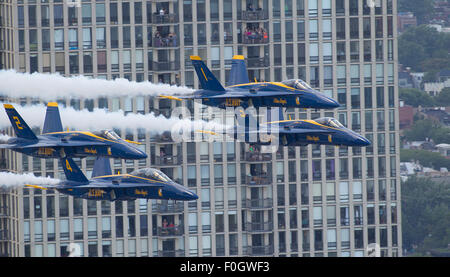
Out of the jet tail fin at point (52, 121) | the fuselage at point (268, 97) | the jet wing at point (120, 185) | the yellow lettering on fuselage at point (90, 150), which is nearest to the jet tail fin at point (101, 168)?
the jet wing at point (120, 185)

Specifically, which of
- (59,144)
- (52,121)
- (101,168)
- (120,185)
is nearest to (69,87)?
(101,168)

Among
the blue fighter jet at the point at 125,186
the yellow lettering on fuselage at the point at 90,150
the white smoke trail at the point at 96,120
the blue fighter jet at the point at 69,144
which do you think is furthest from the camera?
the white smoke trail at the point at 96,120

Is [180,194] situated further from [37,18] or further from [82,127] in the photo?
[37,18]

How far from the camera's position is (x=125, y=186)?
166375 millimetres

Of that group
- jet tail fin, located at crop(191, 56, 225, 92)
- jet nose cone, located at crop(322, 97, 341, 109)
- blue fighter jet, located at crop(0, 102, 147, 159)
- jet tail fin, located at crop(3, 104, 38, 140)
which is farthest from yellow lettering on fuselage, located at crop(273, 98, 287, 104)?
jet tail fin, located at crop(3, 104, 38, 140)

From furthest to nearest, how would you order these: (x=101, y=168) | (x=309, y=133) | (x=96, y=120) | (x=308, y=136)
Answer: (x=96, y=120)
(x=101, y=168)
(x=308, y=136)
(x=309, y=133)

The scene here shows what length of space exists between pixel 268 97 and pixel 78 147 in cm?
2053

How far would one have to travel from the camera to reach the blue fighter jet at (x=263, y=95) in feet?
535

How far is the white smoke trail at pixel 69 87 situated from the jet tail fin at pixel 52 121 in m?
8.43

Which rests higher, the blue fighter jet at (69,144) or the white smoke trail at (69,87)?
the white smoke trail at (69,87)

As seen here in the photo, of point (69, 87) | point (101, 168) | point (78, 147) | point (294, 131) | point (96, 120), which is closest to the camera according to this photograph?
point (78, 147)

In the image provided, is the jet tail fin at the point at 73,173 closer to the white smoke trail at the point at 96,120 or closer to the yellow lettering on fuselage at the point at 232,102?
the white smoke trail at the point at 96,120

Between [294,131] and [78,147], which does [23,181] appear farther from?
[294,131]

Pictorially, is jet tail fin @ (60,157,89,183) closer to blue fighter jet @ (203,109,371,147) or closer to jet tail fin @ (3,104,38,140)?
jet tail fin @ (3,104,38,140)
